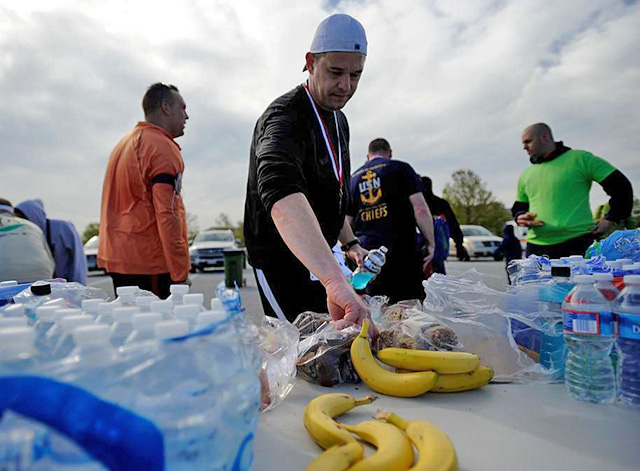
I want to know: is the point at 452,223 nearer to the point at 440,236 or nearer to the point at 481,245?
the point at 440,236

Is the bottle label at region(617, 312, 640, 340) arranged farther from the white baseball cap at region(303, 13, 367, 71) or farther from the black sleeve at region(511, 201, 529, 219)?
the black sleeve at region(511, 201, 529, 219)

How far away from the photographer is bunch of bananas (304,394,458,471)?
31.9 inches

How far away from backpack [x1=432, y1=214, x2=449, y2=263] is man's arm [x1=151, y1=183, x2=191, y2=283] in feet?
11.3

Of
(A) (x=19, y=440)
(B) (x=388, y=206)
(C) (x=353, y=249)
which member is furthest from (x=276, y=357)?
(B) (x=388, y=206)

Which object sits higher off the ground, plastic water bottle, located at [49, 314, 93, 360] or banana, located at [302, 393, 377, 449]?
plastic water bottle, located at [49, 314, 93, 360]

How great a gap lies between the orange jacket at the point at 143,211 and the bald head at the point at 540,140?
9.94 feet

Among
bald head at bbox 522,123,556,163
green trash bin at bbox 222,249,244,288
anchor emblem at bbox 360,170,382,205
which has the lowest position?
green trash bin at bbox 222,249,244,288

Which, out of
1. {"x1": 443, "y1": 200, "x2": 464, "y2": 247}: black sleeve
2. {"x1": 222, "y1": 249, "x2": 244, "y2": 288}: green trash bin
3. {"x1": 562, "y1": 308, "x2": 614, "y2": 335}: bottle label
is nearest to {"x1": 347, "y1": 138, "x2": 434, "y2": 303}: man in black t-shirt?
{"x1": 443, "y1": 200, "x2": 464, "y2": 247}: black sleeve

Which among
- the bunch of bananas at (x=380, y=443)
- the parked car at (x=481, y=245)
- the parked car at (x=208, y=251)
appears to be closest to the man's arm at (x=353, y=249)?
the bunch of bananas at (x=380, y=443)

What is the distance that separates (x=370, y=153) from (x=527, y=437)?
144 inches

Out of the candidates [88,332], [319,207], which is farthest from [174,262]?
[88,332]

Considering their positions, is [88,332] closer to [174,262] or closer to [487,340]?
[487,340]

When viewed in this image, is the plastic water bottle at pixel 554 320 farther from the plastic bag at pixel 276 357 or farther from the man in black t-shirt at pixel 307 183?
the plastic bag at pixel 276 357

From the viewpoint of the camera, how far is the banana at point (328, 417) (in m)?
0.93
